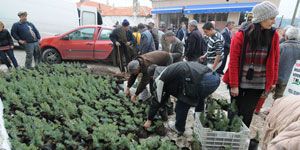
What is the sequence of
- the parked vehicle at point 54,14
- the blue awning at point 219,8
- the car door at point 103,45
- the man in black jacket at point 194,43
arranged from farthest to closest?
1. the blue awning at point 219,8
2. the parked vehicle at point 54,14
3. the car door at point 103,45
4. the man in black jacket at point 194,43

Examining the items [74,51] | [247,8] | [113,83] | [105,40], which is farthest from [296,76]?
[247,8]

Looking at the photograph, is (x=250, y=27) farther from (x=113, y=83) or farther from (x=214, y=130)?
(x=113, y=83)

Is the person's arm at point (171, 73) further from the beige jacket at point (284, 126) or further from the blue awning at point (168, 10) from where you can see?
the blue awning at point (168, 10)

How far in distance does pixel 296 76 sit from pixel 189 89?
217 cm

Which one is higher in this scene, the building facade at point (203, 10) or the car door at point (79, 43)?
the building facade at point (203, 10)

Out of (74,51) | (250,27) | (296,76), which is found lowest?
(74,51)

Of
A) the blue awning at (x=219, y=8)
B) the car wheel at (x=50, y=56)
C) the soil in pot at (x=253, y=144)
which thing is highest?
the blue awning at (x=219, y=8)

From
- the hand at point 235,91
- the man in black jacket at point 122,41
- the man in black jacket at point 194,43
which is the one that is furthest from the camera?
the man in black jacket at point 122,41

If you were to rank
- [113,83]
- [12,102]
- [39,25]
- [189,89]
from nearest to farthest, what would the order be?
[189,89]
[12,102]
[113,83]
[39,25]

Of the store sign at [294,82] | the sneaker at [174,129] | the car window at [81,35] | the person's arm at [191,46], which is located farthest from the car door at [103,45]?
the store sign at [294,82]

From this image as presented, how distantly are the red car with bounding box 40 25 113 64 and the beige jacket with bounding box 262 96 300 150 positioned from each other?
7010 millimetres

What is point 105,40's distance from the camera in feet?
27.2

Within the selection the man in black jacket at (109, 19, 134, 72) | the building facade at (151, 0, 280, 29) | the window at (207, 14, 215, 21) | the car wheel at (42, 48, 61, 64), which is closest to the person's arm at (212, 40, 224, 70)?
the man in black jacket at (109, 19, 134, 72)

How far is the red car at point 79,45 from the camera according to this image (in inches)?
323
